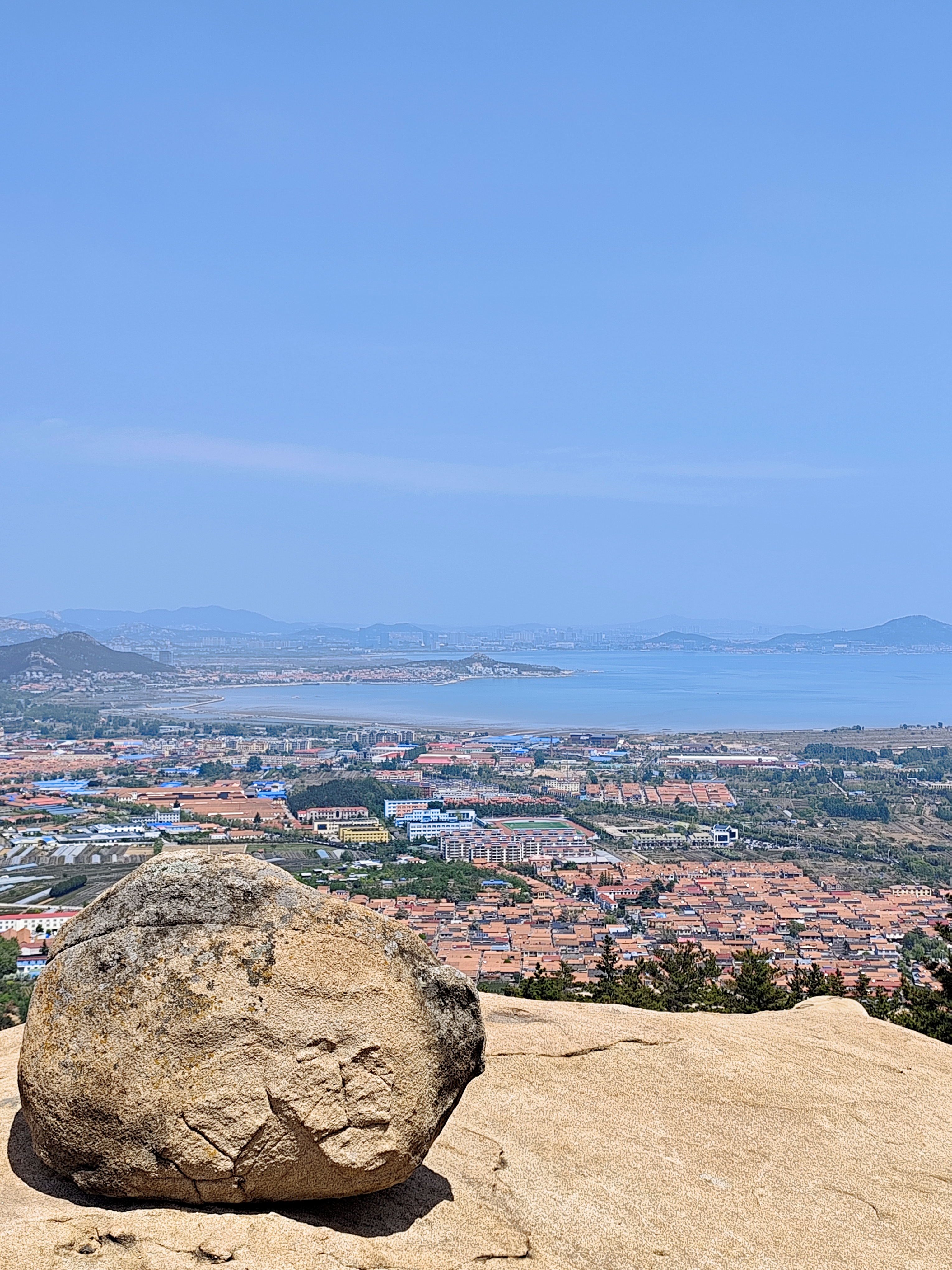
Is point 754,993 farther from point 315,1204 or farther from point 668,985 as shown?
point 315,1204

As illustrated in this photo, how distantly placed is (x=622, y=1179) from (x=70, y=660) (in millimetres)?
126352

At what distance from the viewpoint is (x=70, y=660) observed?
123m

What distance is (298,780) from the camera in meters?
57.6

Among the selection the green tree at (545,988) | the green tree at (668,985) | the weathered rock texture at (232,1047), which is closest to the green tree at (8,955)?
the green tree at (545,988)

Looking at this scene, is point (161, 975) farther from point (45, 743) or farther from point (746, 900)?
point (45, 743)

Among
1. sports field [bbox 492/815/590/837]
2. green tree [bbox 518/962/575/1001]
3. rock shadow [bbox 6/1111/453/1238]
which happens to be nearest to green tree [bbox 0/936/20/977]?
green tree [bbox 518/962/575/1001]

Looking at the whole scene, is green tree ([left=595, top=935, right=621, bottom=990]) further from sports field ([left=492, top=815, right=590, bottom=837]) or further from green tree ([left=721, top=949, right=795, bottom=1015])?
sports field ([left=492, top=815, right=590, bottom=837])

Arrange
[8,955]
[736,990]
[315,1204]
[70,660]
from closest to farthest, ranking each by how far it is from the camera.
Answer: [315,1204] → [736,990] → [8,955] → [70,660]

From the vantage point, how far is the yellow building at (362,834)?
1656 inches

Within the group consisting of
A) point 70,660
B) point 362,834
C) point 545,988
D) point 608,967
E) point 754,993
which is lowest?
point 362,834

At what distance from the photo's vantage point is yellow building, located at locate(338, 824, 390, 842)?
42062mm

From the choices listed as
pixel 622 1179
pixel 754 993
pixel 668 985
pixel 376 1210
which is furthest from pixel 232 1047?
pixel 668 985

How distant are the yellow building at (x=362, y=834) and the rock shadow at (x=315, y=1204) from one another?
36898 mm

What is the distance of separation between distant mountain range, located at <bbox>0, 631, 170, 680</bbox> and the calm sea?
1547 cm
